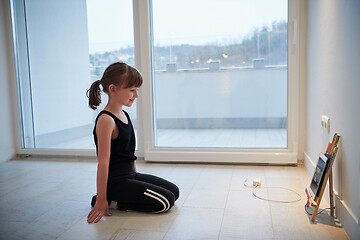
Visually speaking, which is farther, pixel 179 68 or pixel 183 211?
pixel 179 68

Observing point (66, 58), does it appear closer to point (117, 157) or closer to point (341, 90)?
point (117, 157)

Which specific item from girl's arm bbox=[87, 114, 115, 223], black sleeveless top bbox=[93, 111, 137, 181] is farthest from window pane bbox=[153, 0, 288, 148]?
girl's arm bbox=[87, 114, 115, 223]

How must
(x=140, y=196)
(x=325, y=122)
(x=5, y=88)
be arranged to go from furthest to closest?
(x=5, y=88)
(x=325, y=122)
(x=140, y=196)

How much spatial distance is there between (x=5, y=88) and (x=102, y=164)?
86.2 inches

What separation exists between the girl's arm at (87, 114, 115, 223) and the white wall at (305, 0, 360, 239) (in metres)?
1.18

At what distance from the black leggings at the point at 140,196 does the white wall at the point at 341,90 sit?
0.88 meters

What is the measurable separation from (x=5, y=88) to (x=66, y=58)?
2.25 ft

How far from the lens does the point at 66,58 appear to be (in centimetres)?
338

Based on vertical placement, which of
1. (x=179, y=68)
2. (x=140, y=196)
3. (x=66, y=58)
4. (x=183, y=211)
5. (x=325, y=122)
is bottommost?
(x=183, y=211)

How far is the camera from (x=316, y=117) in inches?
91.0

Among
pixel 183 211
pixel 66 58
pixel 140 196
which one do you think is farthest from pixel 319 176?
pixel 66 58

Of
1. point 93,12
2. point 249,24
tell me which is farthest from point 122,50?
point 249,24

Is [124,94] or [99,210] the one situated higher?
[124,94]

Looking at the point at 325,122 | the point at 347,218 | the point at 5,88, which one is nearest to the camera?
the point at 347,218
